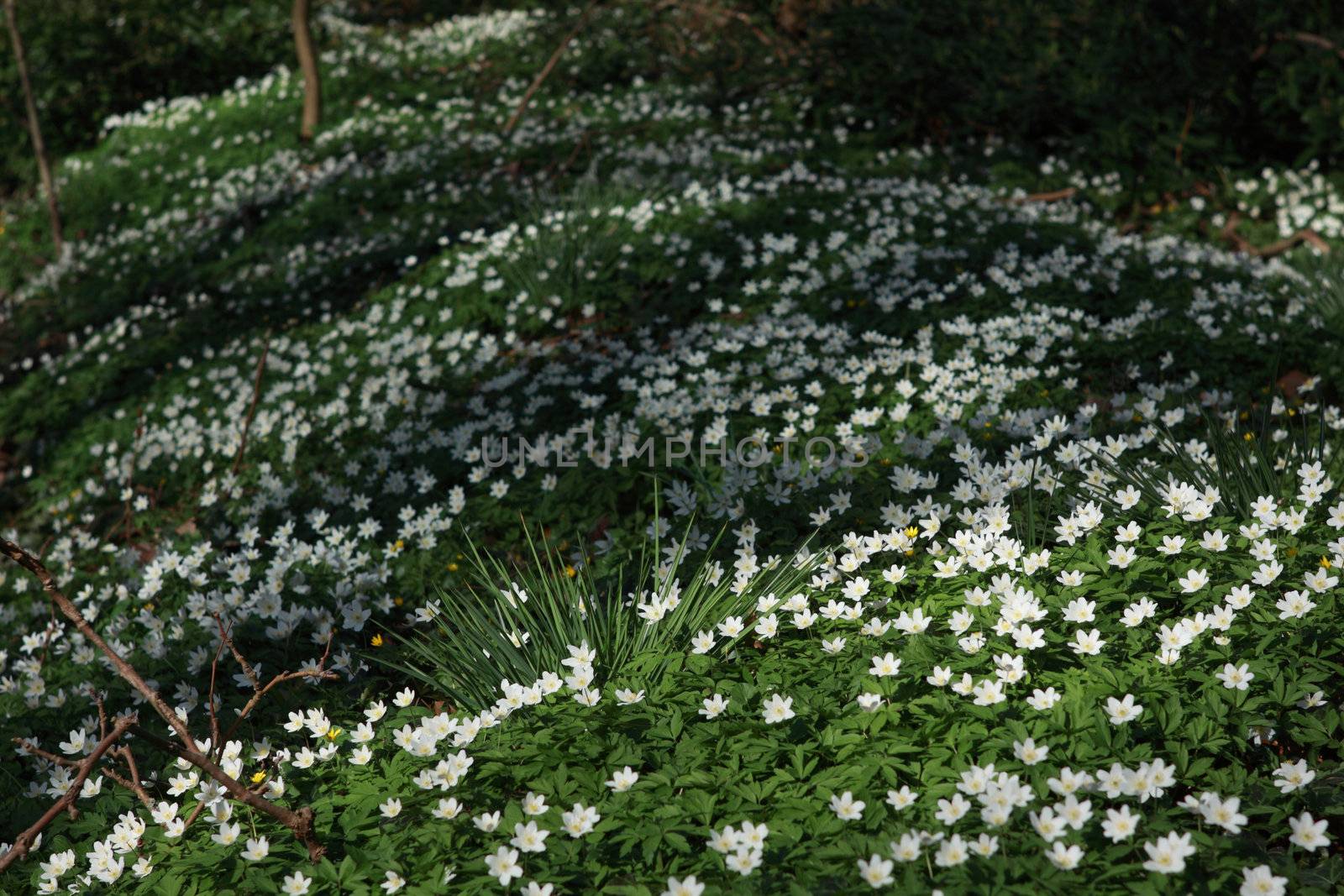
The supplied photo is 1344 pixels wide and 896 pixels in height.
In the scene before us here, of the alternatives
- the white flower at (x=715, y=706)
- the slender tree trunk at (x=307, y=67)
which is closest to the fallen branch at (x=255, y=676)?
the white flower at (x=715, y=706)

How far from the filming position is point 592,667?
10.3 ft

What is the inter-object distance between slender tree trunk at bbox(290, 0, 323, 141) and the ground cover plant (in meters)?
2.58

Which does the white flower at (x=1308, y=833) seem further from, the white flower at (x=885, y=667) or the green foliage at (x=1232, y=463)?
the green foliage at (x=1232, y=463)

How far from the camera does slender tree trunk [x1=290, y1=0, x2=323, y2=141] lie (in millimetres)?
11172

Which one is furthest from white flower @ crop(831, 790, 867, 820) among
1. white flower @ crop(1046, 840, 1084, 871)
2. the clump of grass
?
the clump of grass

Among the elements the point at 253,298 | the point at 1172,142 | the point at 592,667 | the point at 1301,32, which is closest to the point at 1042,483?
the point at 592,667

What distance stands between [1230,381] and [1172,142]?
468cm

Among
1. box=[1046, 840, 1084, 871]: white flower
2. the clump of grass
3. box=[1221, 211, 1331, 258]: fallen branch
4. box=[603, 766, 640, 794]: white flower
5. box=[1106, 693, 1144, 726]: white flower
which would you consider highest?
box=[1106, 693, 1144, 726]: white flower

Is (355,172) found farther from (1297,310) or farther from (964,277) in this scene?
(1297,310)

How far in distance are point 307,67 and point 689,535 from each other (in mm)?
10184

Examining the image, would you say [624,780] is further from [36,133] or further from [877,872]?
[36,133]

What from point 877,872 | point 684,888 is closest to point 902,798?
point 877,872

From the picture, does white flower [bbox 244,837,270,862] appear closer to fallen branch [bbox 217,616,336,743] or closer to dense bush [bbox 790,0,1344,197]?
fallen branch [bbox 217,616,336,743]

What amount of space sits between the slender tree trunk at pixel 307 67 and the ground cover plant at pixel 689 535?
2.58 metres
